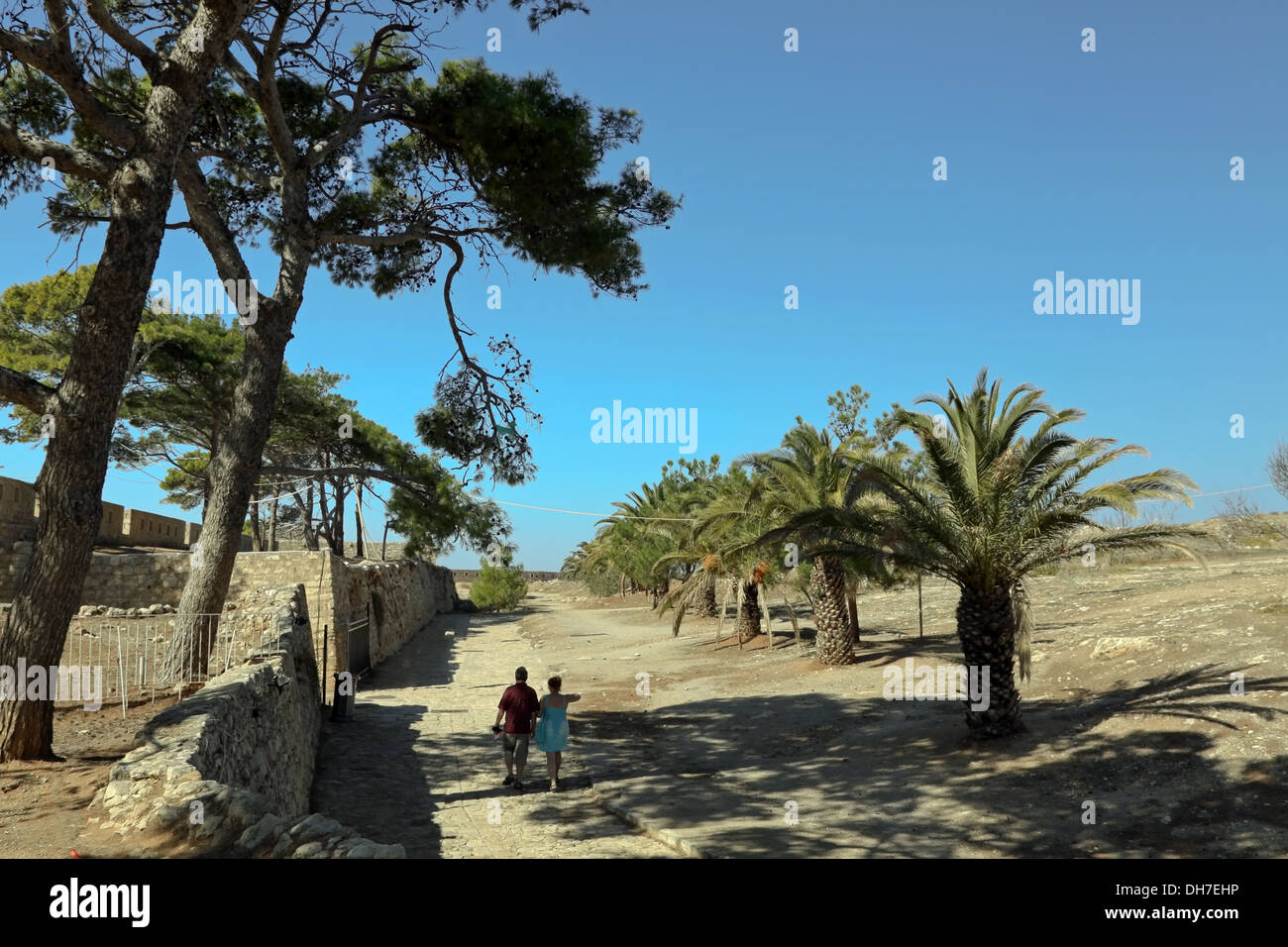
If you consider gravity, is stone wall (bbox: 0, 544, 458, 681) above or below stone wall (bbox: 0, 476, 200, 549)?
below

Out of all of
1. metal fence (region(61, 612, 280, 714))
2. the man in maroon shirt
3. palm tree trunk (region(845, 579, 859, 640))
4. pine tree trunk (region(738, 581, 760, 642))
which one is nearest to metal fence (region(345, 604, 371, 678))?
metal fence (region(61, 612, 280, 714))

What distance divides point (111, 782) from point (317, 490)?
115ft

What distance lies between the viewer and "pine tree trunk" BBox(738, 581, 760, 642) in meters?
25.5

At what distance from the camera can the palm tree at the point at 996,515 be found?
10.7 metres

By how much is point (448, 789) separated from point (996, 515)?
26.3 feet

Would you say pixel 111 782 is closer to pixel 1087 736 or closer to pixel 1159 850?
pixel 1159 850

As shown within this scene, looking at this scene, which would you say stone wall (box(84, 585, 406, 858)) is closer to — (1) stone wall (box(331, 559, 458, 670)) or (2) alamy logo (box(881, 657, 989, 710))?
(2) alamy logo (box(881, 657, 989, 710))

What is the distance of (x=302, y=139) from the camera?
1352 centimetres

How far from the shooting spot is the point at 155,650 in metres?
10.2

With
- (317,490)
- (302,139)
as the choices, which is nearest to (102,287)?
(302,139)

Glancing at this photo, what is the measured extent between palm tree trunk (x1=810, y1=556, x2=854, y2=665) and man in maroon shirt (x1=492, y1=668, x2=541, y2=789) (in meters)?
9.70
